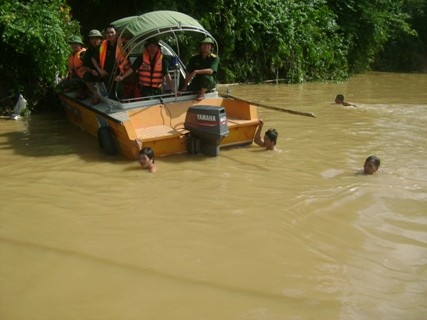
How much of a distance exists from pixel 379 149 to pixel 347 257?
4028 mm

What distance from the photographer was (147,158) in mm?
6613

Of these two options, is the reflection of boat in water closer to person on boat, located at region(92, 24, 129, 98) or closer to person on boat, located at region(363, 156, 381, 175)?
person on boat, located at region(92, 24, 129, 98)

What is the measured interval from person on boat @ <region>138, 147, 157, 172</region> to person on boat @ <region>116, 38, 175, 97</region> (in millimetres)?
1708

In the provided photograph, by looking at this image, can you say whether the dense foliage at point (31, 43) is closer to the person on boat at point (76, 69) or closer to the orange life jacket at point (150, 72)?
the person on boat at point (76, 69)

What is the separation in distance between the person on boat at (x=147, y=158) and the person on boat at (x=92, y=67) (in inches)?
84.0

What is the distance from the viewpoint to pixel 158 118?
770 centimetres

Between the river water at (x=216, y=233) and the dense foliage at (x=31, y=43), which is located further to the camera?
the dense foliage at (x=31, y=43)

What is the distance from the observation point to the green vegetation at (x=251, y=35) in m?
9.23

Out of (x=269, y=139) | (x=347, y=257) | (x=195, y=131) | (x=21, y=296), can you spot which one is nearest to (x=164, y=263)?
(x=21, y=296)

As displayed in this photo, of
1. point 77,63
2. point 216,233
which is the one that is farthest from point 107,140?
point 216,233

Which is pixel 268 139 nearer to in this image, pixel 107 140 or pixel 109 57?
pixel 107 140

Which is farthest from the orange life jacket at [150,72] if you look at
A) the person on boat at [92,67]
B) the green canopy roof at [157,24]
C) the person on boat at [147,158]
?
the person on boat at [147,158]

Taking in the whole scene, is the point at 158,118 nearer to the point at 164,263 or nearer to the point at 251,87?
the point at 164,263

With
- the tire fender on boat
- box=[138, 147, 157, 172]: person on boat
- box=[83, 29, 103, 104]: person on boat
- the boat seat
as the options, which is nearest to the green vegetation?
box=[83, 29, 103, 104]: person on boat
